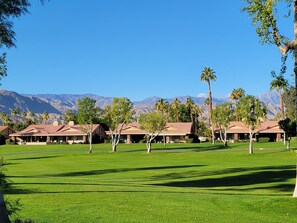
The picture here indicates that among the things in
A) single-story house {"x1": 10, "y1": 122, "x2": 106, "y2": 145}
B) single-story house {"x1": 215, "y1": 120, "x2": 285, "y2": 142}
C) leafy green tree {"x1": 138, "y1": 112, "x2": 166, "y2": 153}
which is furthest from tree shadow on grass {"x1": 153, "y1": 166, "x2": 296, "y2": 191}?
single-story house {"x1": 10, "y1": 122, "x2": 106, "y2": 145}

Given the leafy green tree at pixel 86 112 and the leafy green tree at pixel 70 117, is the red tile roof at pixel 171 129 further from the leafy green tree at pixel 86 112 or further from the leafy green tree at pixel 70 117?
the leafy green tree at pixel 86 112

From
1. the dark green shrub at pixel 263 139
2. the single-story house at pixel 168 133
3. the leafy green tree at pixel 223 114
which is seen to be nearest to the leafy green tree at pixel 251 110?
the leafy green tree at pixel 223 114

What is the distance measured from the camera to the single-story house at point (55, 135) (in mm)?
134500

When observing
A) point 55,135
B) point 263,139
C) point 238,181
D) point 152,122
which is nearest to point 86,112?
point 152,122

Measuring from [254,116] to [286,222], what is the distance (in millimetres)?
57127

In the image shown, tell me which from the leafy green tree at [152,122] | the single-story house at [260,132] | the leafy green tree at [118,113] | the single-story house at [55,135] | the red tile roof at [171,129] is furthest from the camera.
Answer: the single-story house at [55,135]

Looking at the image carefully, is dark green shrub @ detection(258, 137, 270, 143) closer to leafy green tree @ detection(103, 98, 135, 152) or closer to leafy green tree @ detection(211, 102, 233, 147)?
leafy green tree @ detection(211, 102, 233, 147)

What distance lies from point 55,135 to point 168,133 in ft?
115

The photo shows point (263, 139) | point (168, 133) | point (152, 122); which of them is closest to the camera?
point (152, 122)

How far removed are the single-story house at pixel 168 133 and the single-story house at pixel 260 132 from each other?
9.15 m

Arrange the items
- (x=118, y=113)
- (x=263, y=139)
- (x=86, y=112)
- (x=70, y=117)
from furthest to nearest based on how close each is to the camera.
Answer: (x=70, y=117)
(x=263, y=139)
(x=86, y=112)
(x=118, y=113)

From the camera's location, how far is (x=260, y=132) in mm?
122125

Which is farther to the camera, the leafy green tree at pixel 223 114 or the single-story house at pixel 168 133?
the single-story house at pixel 168 133

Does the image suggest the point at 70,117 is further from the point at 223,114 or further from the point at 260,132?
the point at 223,114
